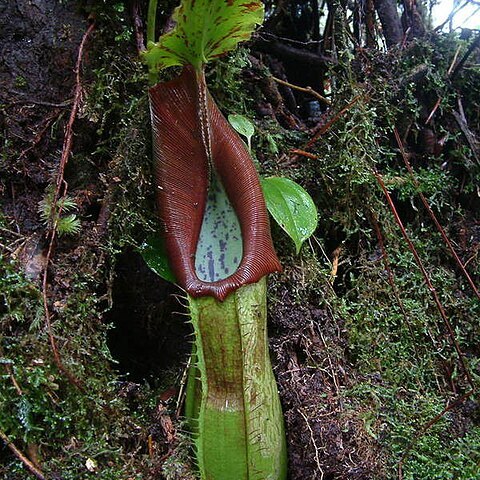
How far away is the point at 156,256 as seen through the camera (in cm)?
156

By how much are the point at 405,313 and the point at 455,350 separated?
0.71 feet

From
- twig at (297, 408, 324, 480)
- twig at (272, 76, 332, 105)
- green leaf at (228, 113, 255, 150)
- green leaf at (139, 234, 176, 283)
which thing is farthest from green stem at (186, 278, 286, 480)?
twig at (272, 76, 332, 105)

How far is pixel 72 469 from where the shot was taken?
1262 mm

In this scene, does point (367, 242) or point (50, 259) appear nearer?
point (50, 259)

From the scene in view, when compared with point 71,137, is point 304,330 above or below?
below

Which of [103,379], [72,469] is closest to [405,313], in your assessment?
[103,379]

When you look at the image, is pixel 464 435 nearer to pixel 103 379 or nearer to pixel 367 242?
pixel 367 242

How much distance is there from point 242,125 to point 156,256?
51 cm

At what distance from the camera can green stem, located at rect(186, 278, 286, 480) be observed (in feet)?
4.35

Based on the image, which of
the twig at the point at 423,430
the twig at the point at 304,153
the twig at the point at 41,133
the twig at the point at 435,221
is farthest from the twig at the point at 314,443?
the twig at the point at 41,133

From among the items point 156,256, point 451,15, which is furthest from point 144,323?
point 451,15

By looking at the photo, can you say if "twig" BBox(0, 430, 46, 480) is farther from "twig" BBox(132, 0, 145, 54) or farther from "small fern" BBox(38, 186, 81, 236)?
"twig" BBox(132, 0, 145, 54)

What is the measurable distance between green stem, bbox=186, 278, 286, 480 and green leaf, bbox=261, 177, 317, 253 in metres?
0.26

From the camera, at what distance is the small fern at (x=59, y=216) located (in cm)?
148
